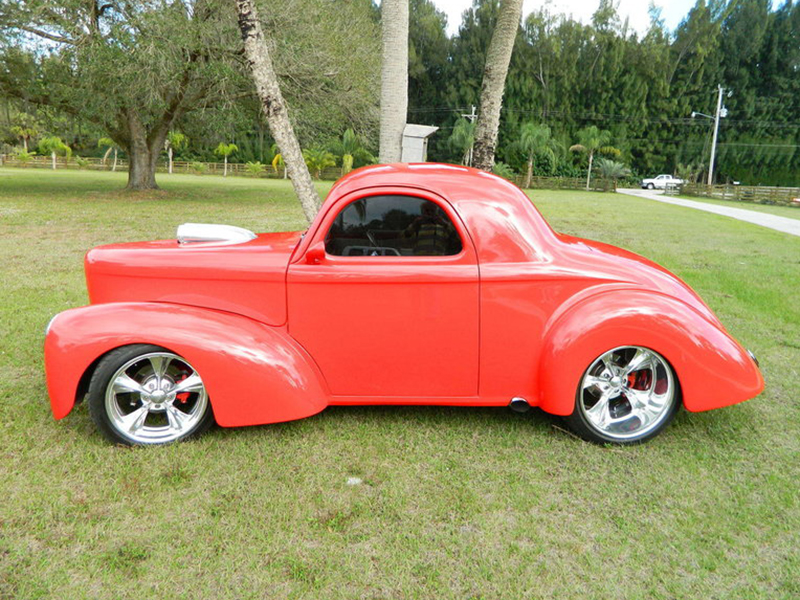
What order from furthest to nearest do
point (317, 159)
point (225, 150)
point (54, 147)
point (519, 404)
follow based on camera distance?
point (225, 150), point (54, 147), point (317, 159), point (519, 404)

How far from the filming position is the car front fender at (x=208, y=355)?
321 cm

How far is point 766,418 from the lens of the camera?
12.6ft

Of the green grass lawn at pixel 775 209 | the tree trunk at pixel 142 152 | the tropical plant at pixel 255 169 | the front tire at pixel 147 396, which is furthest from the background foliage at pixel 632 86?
the front tire at pixel 147 396

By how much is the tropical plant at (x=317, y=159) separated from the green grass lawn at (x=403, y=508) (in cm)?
4681

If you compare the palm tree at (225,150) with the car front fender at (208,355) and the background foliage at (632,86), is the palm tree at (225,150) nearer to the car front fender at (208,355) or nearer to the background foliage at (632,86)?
the background foliage at (632,86)

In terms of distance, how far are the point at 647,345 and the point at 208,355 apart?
2.52m

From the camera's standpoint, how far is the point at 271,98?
6590mm

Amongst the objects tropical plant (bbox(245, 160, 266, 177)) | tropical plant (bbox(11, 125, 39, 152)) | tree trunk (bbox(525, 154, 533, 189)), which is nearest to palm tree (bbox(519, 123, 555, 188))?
tree trunk (bbox(525, 154, 533, 189))

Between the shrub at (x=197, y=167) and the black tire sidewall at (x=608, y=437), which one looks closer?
the black tire sidewall at (x=608, y=437)

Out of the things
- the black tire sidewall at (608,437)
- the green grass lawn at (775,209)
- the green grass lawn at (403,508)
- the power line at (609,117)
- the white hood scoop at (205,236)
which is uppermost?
the power line at (609,117)

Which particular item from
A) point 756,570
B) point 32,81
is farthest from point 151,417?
point 32,81

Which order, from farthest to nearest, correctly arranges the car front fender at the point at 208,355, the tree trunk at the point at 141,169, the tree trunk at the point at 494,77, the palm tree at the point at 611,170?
the palm tree at the point at 611,170 < the tree trunk at the point at 141,169 < the tree trunk at the point at 494,77 < the car front fender at the point at 208,355

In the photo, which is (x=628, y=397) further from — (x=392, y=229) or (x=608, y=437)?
(x=392, y=229)

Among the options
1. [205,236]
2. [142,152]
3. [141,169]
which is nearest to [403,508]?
[205,236]
